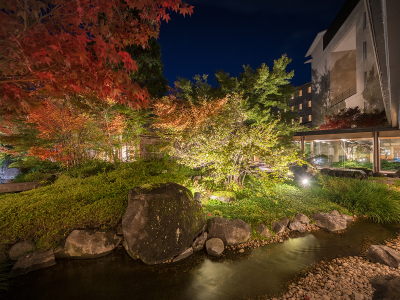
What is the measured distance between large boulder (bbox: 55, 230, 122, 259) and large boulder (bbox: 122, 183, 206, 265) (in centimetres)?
49

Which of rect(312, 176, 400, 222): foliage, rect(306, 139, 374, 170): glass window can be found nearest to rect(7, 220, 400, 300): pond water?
rect(312, 176, 400, 222): foliage

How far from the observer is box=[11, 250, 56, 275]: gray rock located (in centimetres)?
366

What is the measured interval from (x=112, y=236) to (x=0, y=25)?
4.10 metres

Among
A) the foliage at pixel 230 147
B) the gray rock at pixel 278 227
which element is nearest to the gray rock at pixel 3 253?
the foliage at pixel 230 147

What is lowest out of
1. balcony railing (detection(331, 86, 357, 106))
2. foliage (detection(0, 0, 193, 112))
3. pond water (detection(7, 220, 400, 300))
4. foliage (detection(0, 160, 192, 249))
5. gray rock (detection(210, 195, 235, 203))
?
pond water (detection(7, 220, 400, 300))

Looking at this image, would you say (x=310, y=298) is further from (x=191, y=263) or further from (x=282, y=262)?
(x=191, y=263)

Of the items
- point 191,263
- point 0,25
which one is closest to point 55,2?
point 0,25

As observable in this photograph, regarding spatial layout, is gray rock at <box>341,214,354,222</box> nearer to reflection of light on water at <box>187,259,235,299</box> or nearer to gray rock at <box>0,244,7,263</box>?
reflection of light on water at <box>187,259,235,299</box>

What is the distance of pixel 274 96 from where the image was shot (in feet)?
41.0

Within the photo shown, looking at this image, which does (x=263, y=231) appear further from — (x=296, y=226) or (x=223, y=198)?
(x=223, y=198)

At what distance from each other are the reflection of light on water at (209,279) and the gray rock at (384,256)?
289 cm

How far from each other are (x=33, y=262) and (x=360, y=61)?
24852 millimetres

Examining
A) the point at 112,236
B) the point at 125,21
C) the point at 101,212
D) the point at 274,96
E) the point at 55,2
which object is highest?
the point at 274,96

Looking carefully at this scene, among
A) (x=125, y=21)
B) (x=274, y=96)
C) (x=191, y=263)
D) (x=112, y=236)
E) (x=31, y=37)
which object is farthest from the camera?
(x=274, y=96)
